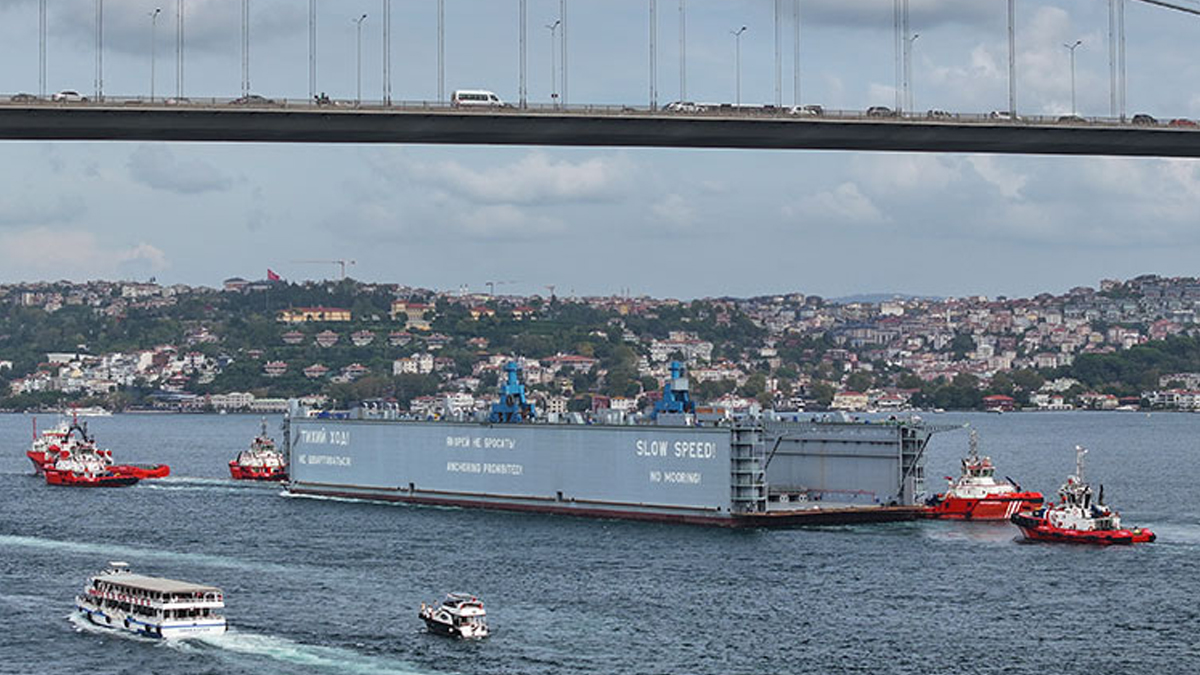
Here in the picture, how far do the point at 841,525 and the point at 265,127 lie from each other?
23.0m

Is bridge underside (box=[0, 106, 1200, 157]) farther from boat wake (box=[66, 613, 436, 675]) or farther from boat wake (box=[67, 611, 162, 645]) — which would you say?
boat wake (box=[66, 613, 436, 675])

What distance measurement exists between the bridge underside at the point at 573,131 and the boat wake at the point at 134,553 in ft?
39.3

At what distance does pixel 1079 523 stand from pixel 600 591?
1756 cm

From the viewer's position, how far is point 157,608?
38656 millimetres

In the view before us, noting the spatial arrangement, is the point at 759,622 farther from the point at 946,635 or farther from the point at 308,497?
the point at 308,497

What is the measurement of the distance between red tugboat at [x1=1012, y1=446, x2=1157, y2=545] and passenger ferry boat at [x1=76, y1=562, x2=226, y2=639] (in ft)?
88.0

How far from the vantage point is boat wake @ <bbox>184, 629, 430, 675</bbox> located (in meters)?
35.0

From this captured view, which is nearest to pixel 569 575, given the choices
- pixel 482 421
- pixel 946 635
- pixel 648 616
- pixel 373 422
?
pixel 648 616

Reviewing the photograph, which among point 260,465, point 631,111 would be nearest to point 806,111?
point 631,111

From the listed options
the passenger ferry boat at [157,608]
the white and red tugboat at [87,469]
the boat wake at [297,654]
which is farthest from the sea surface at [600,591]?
the white and red tugboat at [87,469]

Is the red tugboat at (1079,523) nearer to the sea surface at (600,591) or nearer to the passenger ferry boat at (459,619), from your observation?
the sea surface at (600,591)

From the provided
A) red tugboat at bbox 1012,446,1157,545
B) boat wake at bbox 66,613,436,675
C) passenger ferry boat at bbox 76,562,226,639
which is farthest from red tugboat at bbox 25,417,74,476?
boat wake at bbox 66,613,436,675

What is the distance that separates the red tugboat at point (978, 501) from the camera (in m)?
63.1

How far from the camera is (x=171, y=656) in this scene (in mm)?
36781
